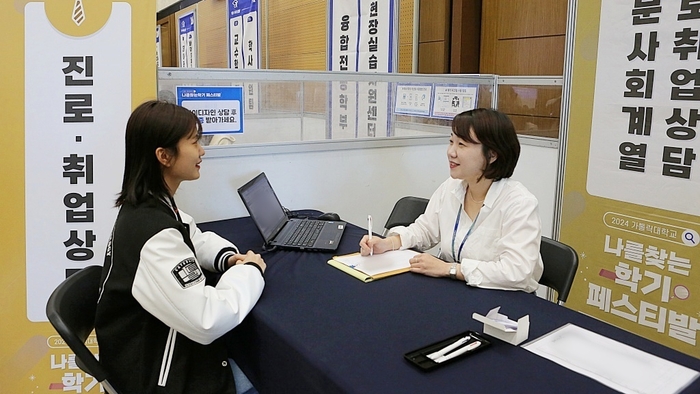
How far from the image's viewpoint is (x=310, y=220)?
7.18 feet

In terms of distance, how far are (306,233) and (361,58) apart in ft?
7.17

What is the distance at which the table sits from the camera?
40.1 inches

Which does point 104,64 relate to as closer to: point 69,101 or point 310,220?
point 69,101

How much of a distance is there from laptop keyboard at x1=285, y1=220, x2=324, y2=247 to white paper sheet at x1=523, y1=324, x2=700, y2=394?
Result: 2.96 ft

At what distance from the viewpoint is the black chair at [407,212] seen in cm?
240

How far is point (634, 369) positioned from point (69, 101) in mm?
1870

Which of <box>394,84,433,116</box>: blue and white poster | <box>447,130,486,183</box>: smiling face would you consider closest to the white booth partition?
<box>394,84,433,116</box>: blue and white poster

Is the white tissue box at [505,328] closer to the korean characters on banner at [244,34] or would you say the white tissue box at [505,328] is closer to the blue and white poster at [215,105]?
the blue and white poster at [215,105]

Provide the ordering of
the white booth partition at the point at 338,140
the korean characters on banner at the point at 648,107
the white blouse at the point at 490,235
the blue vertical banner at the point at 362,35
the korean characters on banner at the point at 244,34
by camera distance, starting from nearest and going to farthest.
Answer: the white blouse at the point at 490,235 → the korean characters on banner at the point at 648,107 → the white booth partition at the point at 338,140 → the blue vertical banner at the point at 362,35 → the korean characters on banner at the point at 244,34

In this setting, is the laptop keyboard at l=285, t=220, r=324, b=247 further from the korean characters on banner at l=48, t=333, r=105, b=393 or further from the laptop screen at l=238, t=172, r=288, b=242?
the korean characters on banner at l=48, t=333, r=105, b=393

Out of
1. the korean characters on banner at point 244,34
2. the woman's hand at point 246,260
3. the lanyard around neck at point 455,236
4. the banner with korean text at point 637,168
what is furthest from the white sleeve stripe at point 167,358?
the korean characters on banner at point 244,34

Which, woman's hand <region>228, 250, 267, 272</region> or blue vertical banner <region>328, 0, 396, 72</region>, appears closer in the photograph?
woman's hand <region>228, 250, 267, 272</region>

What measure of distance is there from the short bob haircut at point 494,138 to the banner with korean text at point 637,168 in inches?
34.1

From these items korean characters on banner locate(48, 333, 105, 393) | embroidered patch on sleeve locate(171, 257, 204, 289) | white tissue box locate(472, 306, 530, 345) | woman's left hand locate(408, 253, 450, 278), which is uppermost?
embroidered patch on sleeve locate(171, 257, 204, 289)
